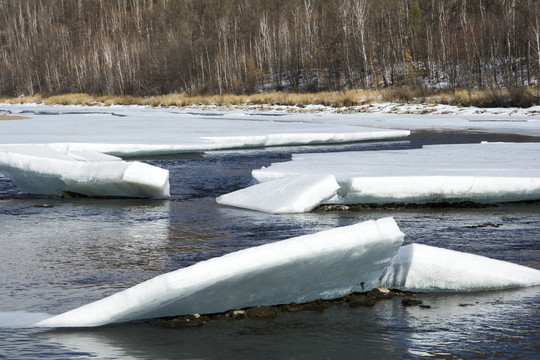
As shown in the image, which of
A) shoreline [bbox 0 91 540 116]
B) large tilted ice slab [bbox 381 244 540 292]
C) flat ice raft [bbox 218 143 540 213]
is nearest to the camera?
large tilted ice slab [bbox 381 244 540 292]

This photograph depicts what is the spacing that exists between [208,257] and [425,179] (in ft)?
10.9

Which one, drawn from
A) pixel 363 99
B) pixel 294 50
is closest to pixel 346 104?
pixel 363 99

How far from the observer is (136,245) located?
6.30 metres

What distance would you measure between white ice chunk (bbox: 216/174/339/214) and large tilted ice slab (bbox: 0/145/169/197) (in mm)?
1020

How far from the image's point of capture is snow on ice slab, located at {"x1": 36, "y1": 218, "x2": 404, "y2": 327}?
3.76 meters

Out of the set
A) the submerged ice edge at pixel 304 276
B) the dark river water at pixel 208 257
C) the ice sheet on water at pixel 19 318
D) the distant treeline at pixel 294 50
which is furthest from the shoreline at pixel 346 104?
the ice sheet on water at pixel 19 318

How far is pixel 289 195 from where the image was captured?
7.84 meters

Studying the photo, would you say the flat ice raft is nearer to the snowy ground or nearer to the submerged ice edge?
the snowy ground

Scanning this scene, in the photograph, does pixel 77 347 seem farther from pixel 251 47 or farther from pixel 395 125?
pixel 251 47

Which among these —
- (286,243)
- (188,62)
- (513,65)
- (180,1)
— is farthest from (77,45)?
(286,243)

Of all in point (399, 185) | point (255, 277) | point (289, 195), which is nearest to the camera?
point (255, 277)

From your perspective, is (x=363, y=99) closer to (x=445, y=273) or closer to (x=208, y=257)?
(x=208, y=257)

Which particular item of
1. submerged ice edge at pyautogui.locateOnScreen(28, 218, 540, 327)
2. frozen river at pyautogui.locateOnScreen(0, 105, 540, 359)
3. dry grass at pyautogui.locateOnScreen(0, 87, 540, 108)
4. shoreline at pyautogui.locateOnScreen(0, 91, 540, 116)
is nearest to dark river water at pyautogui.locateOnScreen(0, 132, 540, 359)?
frozen river at pyautogui.locateOnScreen(0, 105, 540, 359)

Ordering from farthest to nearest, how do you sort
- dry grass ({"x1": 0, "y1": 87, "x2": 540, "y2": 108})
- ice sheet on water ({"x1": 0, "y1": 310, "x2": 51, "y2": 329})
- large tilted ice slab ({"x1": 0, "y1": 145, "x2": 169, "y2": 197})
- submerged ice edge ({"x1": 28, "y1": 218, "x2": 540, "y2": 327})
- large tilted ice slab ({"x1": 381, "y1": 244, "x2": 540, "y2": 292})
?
dry grass ({"x1": 0, "y1": 87, "x2": 540, "y2": 108}), large tilted ice slab ({"x1": 0, "y1": 145, "x2": 169, "y2": 197}), large tilted ice slab ({"x1": 381, "y1": 244, "x2": 540, "y2": 292}), ice sheet on water ({"x1": 0, "y1": 310, "x2": 51, "y2": 329}), submerged ice edge ({"x1": 28, "y1": 218, "x2": 540, "y2": 327})
